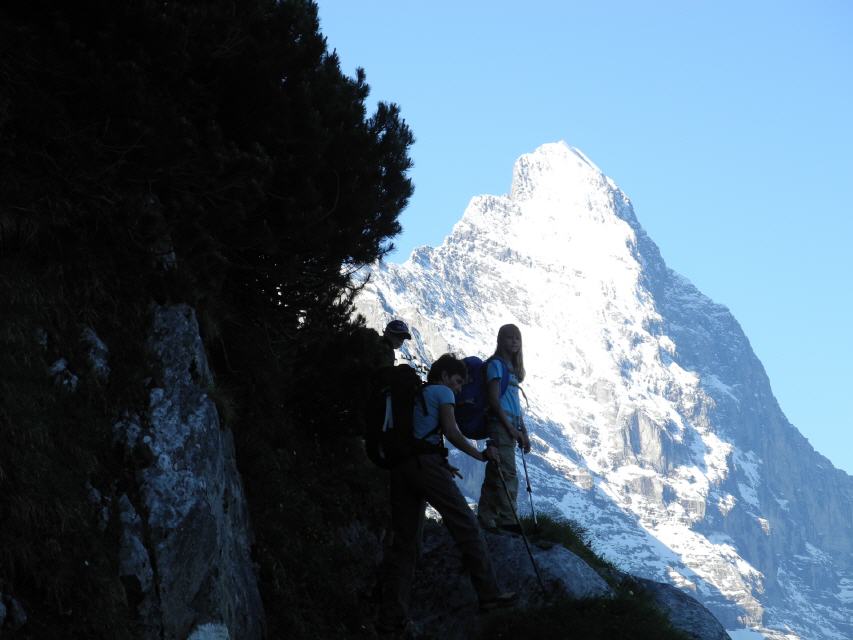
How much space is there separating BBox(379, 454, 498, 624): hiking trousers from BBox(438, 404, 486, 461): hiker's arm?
35cm

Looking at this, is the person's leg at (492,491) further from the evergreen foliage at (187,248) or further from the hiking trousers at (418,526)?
the hiking trousers at (418,526)

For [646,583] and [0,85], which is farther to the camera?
[646,583]

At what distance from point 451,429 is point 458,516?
0.88m

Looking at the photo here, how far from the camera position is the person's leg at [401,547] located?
9.27m

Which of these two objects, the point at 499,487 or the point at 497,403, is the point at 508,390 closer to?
the point at 497,403

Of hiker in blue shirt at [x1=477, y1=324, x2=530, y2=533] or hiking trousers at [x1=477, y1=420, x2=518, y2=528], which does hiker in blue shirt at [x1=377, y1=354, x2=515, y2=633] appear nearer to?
hiker in blue shirt at [x1=477, y1=324, x2=530, y2=533]

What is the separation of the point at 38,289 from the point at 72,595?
2453 mm

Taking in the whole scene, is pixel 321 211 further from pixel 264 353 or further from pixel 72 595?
pixel 72 595

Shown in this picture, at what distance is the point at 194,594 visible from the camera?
7609mm

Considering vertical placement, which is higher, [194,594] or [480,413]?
[480,413]

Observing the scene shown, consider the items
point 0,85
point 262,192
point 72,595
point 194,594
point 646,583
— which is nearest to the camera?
point 72,595

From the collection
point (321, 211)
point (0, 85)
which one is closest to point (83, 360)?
point (0, 85)

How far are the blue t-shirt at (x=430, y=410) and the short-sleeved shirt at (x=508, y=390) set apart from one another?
6.61 ft

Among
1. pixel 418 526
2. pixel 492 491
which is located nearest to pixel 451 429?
pixel 418 526
